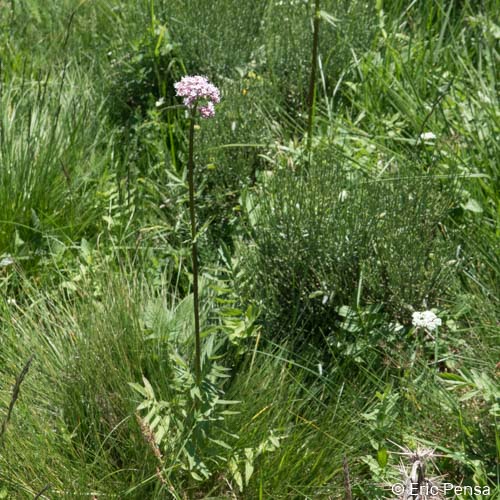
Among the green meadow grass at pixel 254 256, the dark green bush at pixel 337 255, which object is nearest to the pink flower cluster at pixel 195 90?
the green meadow grass at pixel 254 256

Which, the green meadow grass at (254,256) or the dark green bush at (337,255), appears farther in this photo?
the dark green bush at (337,255)

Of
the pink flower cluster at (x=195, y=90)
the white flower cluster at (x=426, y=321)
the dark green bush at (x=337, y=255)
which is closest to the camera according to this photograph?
the pink flower cluster at (x=195, y=90)

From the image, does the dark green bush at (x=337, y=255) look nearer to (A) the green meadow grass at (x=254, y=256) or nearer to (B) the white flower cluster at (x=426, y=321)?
(A) the green meadow grass at (x=254, y=256)

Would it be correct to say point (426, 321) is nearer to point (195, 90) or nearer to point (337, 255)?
point (337, 255)

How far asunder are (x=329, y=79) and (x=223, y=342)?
5.49 feet

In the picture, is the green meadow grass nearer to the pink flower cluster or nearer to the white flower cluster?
the white flower cluster

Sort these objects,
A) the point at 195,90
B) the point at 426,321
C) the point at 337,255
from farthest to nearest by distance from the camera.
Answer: the point at 337,255 < the point at 426,321 < the point at 195,90

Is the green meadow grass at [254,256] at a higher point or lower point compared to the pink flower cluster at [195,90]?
lower

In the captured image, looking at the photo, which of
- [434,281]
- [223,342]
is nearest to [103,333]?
[223,342]

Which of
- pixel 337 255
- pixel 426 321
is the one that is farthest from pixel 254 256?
pixel 426 321

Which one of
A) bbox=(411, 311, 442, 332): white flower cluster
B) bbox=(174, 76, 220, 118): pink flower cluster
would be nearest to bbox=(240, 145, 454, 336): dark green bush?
bbox=(411, 311, 442, 332): white flower cluster

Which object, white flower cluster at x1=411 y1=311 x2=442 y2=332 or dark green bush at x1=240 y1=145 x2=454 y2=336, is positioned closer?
white flower cluster at x1=411 y1=311 x2=442 y2=332

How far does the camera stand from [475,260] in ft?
9.74

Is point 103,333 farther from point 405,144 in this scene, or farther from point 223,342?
point 405,144
